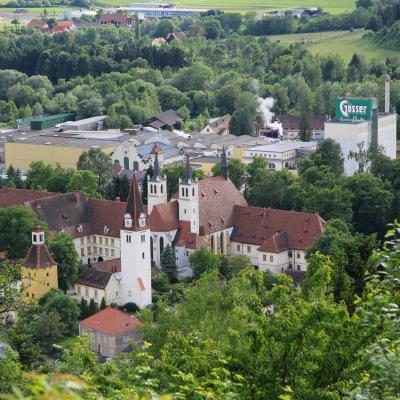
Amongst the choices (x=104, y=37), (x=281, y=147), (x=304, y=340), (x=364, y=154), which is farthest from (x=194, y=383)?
(x=104, y=37)

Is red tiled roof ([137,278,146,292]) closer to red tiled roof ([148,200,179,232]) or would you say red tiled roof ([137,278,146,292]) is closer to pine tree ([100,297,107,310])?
pine tree ([100,297,107,310])

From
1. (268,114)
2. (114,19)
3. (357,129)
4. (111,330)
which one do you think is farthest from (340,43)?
(111,330)

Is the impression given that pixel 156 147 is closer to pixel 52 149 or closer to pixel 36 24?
pixel 52 149

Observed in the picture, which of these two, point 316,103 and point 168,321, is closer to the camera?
point 168,321

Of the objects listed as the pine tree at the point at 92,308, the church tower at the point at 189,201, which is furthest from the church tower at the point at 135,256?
the church tower at the point at 189,201

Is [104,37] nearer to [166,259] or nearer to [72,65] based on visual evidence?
[72,65]

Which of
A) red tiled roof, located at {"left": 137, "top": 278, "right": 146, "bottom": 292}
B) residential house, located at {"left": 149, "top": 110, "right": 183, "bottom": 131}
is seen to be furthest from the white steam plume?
red tiled roof, located at {"left": 137, "top": 278, "right": 146, "bottom": 292}
